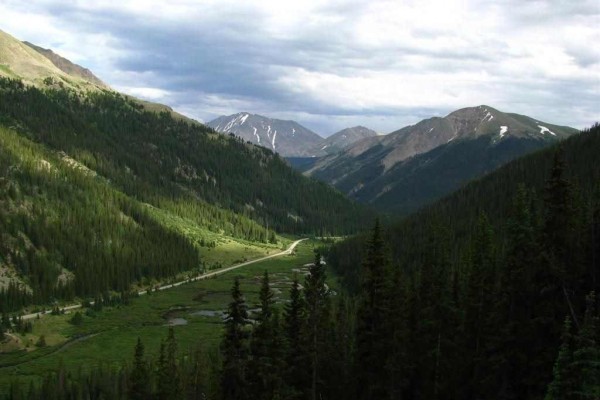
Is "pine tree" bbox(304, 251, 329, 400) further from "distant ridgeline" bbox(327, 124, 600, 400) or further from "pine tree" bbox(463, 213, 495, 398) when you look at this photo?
"pine tree" bbox(463, 213, 495, 398)

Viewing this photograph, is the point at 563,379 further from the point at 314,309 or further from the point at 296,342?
the point at 296,342

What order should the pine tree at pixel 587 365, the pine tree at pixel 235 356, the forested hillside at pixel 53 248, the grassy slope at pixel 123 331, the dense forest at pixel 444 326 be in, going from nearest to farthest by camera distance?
1. the pine tree at pixel 587 365
2. the pine tree at pixel 235 356
3. the dense forest at pixel 444 326
4. the grassy slope at pixel 123 331
5. the forested hillside at pixel 53 248

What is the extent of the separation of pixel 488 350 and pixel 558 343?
21.0ft

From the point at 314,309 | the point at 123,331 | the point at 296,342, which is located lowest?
the point at 123,331

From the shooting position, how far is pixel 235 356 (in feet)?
146

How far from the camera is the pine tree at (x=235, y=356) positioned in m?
43.9

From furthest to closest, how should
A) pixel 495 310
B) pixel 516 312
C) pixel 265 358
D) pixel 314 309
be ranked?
pixel 495 310 < pixel 516 312 < pixel 314 309 < pixel 265 358

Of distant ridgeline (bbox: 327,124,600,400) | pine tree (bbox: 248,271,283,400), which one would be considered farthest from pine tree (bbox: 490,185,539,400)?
pine tree (bbox: 248,271,283,400)

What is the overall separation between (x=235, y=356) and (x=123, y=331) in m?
90.1

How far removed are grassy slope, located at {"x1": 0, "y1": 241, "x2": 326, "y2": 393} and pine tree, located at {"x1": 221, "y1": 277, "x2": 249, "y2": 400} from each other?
192 feet

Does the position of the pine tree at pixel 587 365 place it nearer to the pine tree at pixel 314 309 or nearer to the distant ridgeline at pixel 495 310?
the distant ridgeline at pixel 495 310

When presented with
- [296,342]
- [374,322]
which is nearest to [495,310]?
[374,322]

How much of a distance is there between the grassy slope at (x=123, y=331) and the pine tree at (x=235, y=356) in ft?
192

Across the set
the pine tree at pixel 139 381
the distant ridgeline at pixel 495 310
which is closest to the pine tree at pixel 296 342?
the distant ridgeline at pixel 495 310
